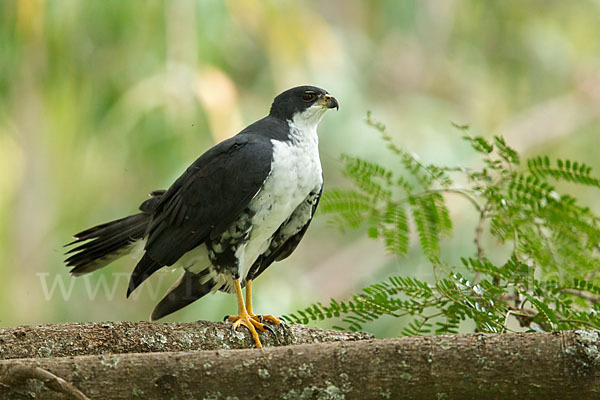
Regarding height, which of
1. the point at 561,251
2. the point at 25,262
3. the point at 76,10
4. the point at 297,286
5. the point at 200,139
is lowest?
the point at 561,251

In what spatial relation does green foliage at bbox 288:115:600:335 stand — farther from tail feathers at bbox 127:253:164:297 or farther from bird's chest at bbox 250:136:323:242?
tail feathers at bbox 127:253:164:297

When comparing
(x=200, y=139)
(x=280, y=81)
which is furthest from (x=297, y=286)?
(x=280, y=81)

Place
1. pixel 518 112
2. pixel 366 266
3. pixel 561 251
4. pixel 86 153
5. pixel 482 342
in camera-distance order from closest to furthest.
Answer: pixel 482 342, pixel 561 251, pixel 86 153, pixel 366 266, pixel 518 112

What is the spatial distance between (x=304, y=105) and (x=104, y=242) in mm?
1514

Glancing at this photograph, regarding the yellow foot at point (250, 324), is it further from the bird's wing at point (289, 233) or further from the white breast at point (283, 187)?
the bird's wing at point (289, 233)

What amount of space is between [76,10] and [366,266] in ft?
26.9

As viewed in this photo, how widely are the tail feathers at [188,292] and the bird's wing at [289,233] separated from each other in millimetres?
273

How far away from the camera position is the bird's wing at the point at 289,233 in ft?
14.7

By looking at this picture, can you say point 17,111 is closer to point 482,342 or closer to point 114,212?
point 114,212

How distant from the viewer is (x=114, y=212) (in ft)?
46.7

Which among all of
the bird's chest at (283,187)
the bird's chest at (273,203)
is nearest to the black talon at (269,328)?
the bird's chest at (273,203)

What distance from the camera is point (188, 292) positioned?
4.72 meters

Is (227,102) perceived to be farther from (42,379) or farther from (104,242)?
(42,379)

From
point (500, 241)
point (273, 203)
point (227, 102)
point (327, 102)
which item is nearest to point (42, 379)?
point (273, 203)
